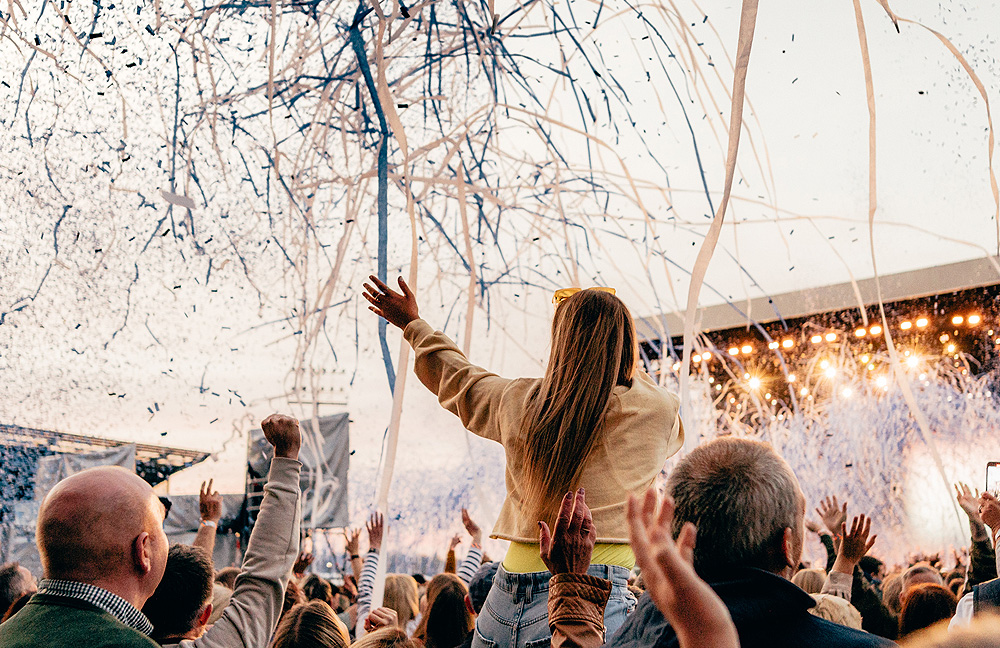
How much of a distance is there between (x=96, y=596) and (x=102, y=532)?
3.4 inches

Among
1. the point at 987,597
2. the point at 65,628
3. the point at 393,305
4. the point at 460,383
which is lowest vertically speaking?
the point at 987,597

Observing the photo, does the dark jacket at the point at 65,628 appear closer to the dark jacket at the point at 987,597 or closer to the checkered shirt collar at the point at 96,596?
the checkered shirt collar at the point at 96,596

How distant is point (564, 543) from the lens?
0.93 metres

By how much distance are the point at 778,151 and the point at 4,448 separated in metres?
4.14

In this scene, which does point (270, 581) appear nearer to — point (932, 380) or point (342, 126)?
point (342, 126)

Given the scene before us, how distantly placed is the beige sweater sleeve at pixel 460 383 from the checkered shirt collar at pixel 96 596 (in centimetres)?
63

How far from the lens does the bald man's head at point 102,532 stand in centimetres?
110

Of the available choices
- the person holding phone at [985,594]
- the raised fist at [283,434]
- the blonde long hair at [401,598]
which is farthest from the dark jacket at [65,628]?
the blonde long hair at [401,598]

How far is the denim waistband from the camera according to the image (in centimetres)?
123

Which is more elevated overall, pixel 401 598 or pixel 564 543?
pixel 564 543

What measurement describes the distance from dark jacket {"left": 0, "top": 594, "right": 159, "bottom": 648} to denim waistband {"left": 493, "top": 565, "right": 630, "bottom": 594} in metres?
0.51

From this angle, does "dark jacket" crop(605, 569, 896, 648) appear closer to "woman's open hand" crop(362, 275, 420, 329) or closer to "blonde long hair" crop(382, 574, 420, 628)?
"woman's open hand" crop(362, 275, 420, 329)

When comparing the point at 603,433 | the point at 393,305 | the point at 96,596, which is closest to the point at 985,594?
the point at 603,433

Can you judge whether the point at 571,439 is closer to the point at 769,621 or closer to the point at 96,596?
the point at 769,621
